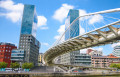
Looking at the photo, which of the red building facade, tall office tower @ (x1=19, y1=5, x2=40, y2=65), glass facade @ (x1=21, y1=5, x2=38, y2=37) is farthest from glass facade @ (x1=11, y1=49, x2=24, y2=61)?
glass facade @ (x1=21, y1=5, x2=38, y2=37)

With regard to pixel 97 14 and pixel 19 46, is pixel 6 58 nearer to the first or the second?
pixel 19 46

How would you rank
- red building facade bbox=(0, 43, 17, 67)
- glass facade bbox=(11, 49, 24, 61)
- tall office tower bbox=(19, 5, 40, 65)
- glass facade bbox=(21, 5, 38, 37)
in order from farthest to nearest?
glass facade bbox=(21, 5, 38, 37) < tall office tower bbox=(19, 5, 40, 65) < glass facade bbox=(11, 49, 24, 61) < red building facade bbox=(0, 43, 17, 67)

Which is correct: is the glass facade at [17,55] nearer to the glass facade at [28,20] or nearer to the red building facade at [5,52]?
the red building facade at [5,52]

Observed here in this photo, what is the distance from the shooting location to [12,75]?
54250 mm

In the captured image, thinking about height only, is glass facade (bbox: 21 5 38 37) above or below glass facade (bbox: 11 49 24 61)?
above

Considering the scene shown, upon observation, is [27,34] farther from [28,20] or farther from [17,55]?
[17,55]

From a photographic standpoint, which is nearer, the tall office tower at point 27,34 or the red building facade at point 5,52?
the red building facade at point 5,52

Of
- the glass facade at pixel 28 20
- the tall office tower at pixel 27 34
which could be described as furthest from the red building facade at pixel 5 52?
the glass facade at pixel 28 20

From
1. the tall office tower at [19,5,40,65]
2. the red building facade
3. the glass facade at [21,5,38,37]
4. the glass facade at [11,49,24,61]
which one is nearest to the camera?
the red building facade

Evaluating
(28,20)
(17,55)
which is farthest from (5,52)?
(28,20)

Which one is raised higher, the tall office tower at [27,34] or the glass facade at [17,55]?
the tall office tower at [27,34]

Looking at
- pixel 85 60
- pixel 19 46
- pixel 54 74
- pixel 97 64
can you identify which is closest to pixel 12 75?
pixel 54 74

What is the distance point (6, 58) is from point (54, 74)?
40.6 m

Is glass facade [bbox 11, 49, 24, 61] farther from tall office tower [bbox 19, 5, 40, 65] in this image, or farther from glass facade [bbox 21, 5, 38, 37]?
glass facade [bbox 21, 5, 38, 37]
